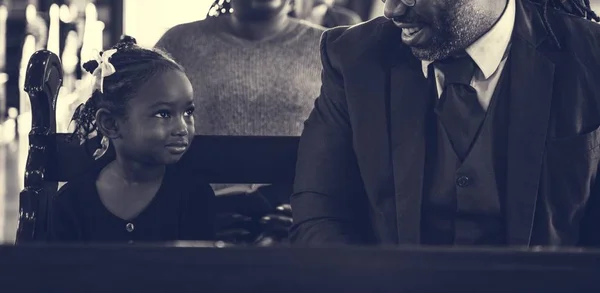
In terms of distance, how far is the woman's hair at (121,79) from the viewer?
2453 mm

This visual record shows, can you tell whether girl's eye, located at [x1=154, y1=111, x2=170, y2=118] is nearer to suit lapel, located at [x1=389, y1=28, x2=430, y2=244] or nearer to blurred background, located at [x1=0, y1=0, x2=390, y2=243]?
suit lapel, located at [x1=389, y1=28, x2=430, y2=244]

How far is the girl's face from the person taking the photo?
2.38 meters

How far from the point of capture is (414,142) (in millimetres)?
1949

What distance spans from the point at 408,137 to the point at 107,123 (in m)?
0.83

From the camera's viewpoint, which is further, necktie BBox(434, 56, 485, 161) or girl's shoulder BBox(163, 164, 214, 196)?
girl's shoulder BBox(163, 164, 214, 196)

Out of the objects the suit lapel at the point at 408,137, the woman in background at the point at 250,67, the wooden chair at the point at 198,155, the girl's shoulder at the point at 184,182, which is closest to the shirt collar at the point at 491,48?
the suit lapel at the point at 408,137

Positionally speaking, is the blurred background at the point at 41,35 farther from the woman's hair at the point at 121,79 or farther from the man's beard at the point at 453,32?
the man's beard at the point at 453,32

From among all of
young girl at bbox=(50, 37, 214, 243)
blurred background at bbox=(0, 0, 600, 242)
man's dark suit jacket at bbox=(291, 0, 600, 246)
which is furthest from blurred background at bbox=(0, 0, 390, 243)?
man's dark suit jacket at bbox=(291, 0, 600, 246)

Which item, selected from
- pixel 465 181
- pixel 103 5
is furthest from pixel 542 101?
pixel 103 5

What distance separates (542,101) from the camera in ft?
6.33

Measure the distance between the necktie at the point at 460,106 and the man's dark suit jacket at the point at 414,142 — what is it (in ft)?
0.15

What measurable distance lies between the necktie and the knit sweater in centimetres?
110

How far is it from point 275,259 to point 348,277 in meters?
0.06

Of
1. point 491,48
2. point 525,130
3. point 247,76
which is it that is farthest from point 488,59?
point 247,76
